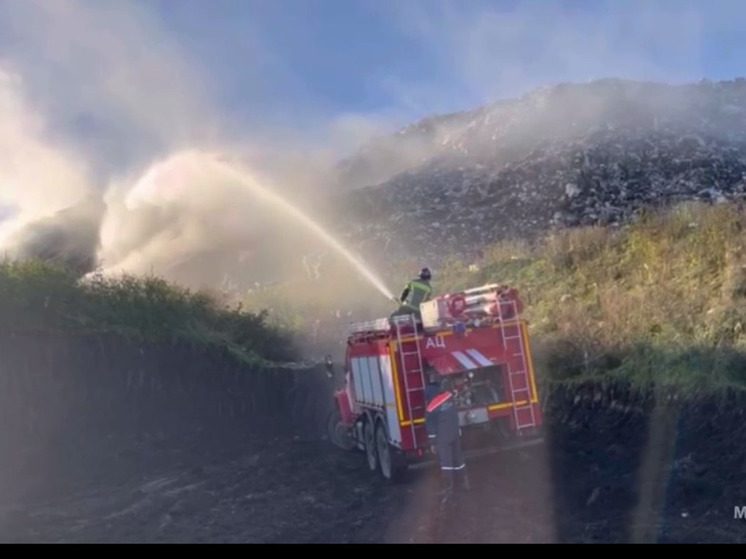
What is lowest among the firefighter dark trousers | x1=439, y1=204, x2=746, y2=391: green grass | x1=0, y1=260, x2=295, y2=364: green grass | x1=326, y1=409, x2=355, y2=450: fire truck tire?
the firefighter dark trousers

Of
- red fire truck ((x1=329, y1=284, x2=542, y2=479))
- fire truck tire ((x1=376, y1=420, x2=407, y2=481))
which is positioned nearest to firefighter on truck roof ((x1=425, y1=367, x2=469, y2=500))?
red fire truck ((x1=329, y1=284, x2=542, y2=479))

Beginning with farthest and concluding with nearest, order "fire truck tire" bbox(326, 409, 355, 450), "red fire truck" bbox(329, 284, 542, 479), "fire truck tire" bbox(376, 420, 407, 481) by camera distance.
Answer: "fire truck tire" bbox(326, 409, 355, 450)
"fire truck tire" bbox(376, 420, 407, 481)
"red fire truck" bbox(329, 284, 542, 479)

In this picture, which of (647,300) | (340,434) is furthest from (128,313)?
(647,300)

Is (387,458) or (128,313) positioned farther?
(128,313)

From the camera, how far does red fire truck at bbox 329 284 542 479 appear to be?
1100 cm

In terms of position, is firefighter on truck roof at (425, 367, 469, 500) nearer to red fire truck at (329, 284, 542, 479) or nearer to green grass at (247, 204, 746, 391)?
red fire truck at (329, 284, 542, 479)

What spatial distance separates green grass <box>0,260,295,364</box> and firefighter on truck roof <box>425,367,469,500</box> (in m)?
8.93

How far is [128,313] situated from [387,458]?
28.3ft

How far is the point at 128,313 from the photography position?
18.6 meters

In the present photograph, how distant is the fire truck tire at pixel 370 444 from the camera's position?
12.7m

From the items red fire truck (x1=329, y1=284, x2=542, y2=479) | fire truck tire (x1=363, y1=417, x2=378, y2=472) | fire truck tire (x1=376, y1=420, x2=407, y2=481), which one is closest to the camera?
red fire truck (x1=329, y1=284, x2=542, y2=479)

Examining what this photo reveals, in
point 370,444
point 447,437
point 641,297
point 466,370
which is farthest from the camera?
point 641,297

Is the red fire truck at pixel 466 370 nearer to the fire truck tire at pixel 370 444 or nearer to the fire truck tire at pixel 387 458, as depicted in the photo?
the fire truck tire at pixel 387 458

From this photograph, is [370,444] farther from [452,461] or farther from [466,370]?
[452,461]
